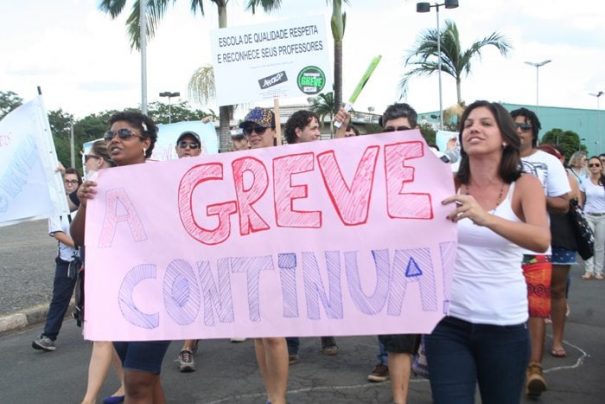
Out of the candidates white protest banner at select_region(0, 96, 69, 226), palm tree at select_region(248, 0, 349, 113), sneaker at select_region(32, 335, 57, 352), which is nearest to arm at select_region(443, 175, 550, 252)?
white protest banner at select_region(0, 96, 69, 226)

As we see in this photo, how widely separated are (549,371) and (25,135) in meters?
4.07

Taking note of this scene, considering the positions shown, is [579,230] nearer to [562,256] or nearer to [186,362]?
[562,256]

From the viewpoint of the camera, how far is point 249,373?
202 inches

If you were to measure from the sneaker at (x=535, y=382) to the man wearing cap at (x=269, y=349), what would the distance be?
157cm

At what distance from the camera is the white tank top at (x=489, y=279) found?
2.61 m

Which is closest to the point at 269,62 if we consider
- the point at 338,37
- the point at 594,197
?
the point at 594,197

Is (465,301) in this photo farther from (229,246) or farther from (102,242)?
(102,242)

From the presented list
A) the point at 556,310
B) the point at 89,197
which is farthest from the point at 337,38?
the point at 89,197

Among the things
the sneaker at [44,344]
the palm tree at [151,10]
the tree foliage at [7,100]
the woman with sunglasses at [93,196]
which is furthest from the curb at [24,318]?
the tree foliage at [7,100]

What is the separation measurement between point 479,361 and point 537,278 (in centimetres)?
176

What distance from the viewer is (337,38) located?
1487 centimetres

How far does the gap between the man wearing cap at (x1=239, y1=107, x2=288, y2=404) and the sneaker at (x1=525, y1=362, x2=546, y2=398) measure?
1571 millimetres

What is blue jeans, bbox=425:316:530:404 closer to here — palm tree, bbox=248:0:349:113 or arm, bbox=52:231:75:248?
arm, bbox=52:231:75:248

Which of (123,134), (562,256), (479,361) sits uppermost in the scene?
(123,134)
